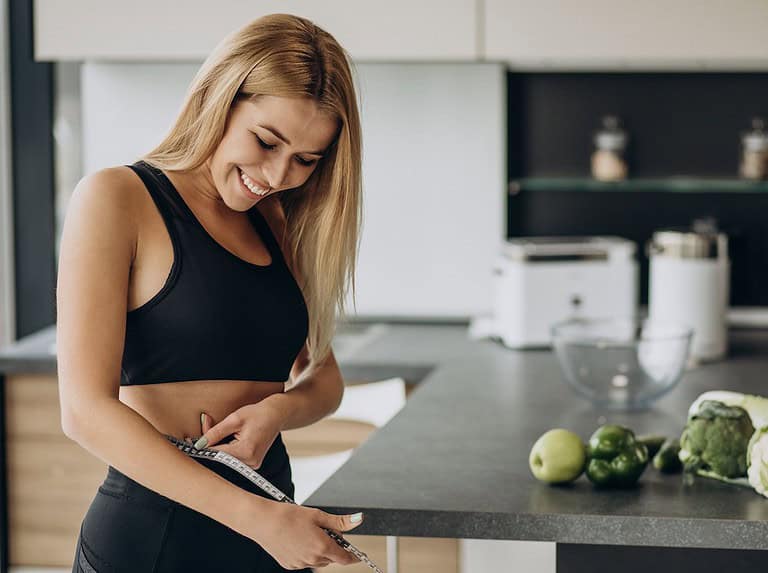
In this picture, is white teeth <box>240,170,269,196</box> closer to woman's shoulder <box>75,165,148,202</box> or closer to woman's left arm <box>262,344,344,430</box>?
woman's shoulder <box>75,165,148,202</box>

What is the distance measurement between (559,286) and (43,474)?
143 cm

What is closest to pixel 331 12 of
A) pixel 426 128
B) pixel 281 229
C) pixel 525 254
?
pixel 426 128

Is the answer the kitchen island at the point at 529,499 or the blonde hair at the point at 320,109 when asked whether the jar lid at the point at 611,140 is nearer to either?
the kitchen island at the point at 529,499

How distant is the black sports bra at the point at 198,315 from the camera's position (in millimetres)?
1471

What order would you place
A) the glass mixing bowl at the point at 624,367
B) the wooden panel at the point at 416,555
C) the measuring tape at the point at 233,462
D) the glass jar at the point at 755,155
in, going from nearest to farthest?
the measuring tape at the point at 233,462 < the glass mixing bowl at the point at 624,367 < the wooden panel at the point at 416,555 < the glass jar at the point at 755,155

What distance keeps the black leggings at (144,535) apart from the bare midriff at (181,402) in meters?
0.06

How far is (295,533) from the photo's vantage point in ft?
4.46

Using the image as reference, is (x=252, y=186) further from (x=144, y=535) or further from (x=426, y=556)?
(x=426, y=556)

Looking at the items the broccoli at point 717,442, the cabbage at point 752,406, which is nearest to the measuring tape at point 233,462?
the broccoli at point 717,442

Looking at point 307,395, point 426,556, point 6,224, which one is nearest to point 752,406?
point 307,395

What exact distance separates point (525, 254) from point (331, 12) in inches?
32.0

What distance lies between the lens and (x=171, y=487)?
1.34 metres

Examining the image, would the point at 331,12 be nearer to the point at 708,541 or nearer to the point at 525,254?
the point at 525,254

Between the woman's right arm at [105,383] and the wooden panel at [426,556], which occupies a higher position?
the woman's right arm at [105,383]
